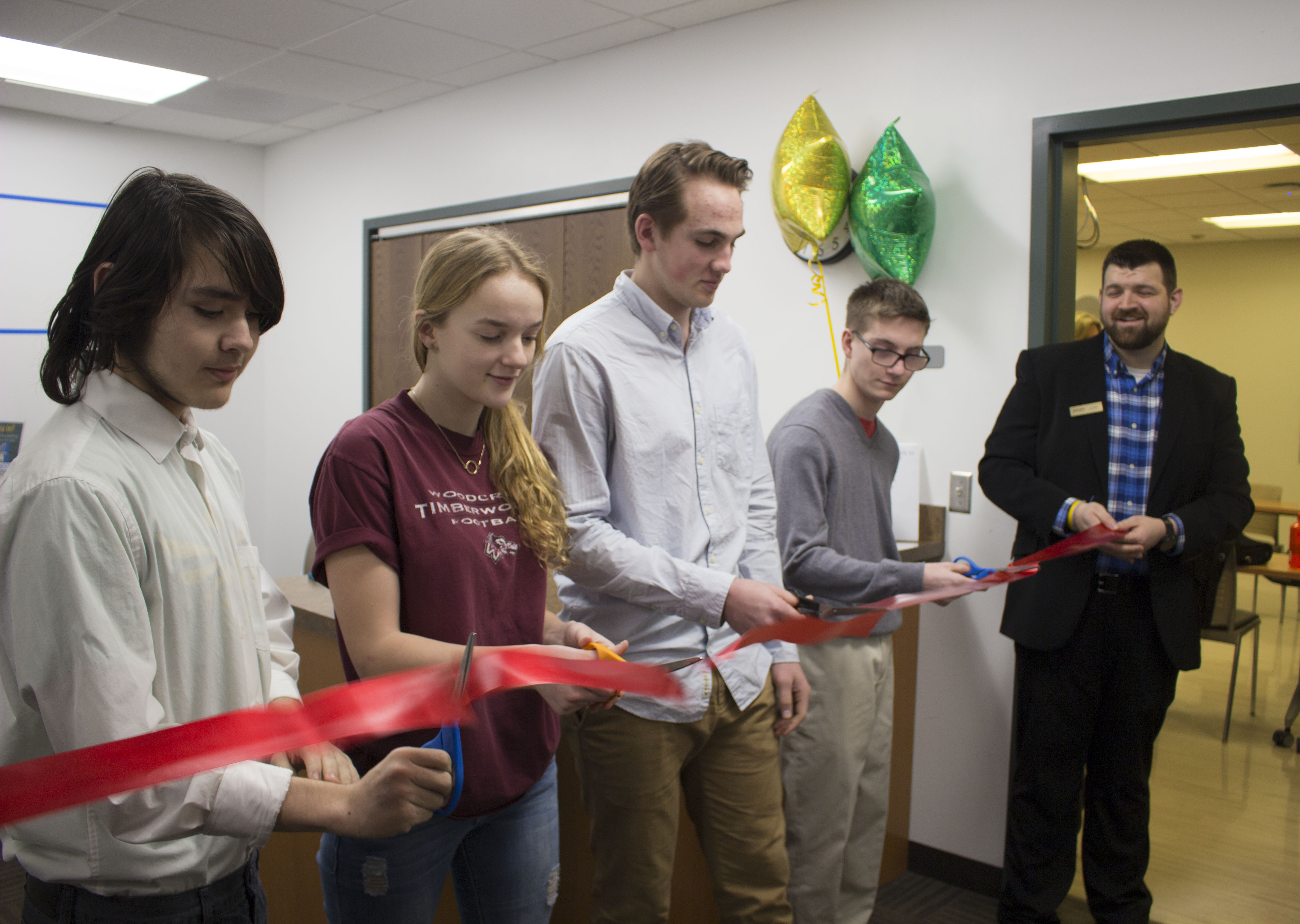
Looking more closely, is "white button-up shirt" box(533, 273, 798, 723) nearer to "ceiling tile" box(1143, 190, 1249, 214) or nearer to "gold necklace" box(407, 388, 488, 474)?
"gold necklace" box(407, 388, 488, 474)

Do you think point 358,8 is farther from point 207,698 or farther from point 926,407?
point 207,698

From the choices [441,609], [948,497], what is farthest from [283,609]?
[948,497]

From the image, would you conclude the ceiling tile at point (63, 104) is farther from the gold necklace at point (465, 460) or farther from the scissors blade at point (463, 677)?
the scissors blade at point (463, 677)

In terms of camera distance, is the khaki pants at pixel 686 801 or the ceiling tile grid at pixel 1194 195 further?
the ceiling tile grid at pixel 1194 195

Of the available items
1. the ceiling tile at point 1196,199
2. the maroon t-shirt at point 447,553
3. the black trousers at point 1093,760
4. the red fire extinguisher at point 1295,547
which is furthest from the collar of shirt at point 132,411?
the ceiling tile at point 1196,199

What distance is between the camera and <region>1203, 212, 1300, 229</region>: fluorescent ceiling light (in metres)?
7.51

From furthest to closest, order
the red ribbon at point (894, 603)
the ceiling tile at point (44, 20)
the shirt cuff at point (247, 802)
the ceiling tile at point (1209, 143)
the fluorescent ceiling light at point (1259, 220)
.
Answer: the fluorescent ceiling light at point (1259, 220) < the ceiling tile at point (1209, 143) < the ceiling tile at point (44, 20) < the red ribbon at point (894, 603) < the shirt cuff at point (247, 802)

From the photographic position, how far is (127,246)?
958 millimetres

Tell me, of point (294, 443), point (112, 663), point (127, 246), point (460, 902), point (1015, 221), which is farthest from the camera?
point (294, 443)

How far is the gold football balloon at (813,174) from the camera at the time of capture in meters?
2.95

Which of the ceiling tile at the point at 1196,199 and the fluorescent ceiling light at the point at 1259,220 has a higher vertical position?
the fluorescent ceiling light at the point at 1259,220

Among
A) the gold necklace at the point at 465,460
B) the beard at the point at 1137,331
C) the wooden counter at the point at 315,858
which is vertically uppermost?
the beard at the point at 1137,331

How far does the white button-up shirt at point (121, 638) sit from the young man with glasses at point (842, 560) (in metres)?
1.27

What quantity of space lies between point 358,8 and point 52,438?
2.97 meters
